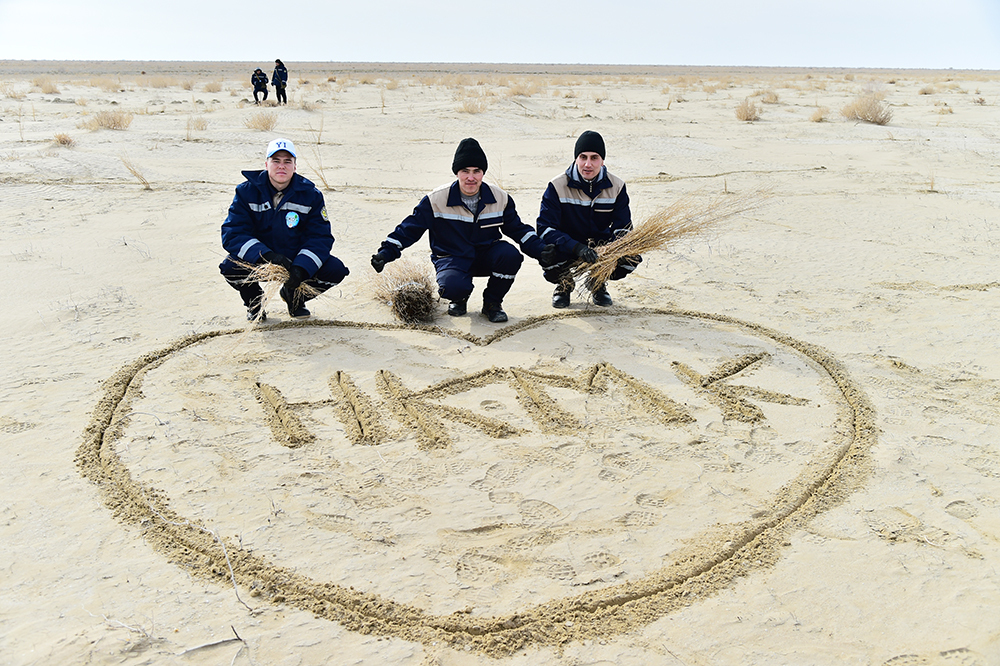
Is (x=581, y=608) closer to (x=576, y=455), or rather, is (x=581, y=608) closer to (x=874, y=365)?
(x=576, y=455)

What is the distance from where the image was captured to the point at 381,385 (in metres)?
3.99

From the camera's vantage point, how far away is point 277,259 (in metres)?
4.50

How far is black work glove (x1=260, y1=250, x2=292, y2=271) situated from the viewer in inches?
177

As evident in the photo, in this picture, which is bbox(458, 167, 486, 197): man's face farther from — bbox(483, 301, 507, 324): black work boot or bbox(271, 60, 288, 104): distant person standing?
bbox(271, 60, 288, 104): distant person standing

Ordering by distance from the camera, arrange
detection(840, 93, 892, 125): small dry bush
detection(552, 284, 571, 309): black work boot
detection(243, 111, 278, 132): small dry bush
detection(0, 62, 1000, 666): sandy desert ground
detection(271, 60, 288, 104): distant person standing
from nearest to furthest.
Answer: detection(0, 62, 1000, 666): sandy desert ground
detection(552, 284, 571, 309): black work boot
detection(243, 111, 278, 132): small dry bush
detection(840, 93, 892, 125): small dry bush
detection(271, 60, 288, 104): distant person standing

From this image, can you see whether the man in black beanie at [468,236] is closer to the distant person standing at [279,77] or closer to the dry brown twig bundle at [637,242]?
the dry brown twig bundle at [637,242]

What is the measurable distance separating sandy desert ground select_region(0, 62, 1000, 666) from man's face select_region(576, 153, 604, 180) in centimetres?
92

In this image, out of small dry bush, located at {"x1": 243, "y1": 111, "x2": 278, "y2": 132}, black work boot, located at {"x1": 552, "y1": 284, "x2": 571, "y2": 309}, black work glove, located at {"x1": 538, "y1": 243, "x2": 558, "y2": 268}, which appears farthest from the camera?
small dry bush, located at {"x1": 243, "y1": 111, "x2": 278, "y2": 132}

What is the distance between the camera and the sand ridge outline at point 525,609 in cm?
237

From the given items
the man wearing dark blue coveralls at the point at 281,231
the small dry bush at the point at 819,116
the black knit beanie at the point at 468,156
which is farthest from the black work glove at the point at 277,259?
the small dry bush at the point at 819,116

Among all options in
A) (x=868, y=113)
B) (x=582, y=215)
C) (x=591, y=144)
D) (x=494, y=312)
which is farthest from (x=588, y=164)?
(x=868, y=113)

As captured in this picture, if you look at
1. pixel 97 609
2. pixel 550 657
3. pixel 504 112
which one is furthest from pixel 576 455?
pixel 504 112

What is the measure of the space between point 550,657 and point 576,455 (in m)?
1.20

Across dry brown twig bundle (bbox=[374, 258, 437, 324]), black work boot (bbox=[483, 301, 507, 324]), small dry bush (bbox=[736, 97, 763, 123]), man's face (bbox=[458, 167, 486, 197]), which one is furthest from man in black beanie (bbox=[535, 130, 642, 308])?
small dry bush (bbox=[736, 97, 763, 123])
